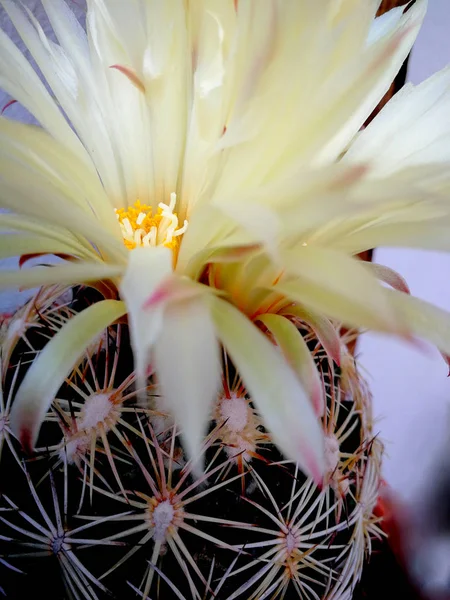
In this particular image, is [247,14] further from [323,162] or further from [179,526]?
[179,526]

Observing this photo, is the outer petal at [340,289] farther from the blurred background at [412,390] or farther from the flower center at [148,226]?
the blurred background at [412,390]

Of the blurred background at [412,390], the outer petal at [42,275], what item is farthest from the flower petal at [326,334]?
the blurred background at [412,390]

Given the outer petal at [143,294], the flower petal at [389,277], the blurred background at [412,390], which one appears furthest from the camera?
the blurred background at [412,390]

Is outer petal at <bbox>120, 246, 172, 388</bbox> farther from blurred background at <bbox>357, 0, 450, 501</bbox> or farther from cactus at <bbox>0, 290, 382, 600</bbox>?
blurred background at <bbox>357, 0, 450, 501</bbox>

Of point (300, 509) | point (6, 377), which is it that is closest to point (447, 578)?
point (300, 509)

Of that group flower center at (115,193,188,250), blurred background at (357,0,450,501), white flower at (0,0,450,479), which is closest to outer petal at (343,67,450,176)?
white flower at (0,0,450,479)

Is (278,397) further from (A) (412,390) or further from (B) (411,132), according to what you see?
(A) (412,390)
